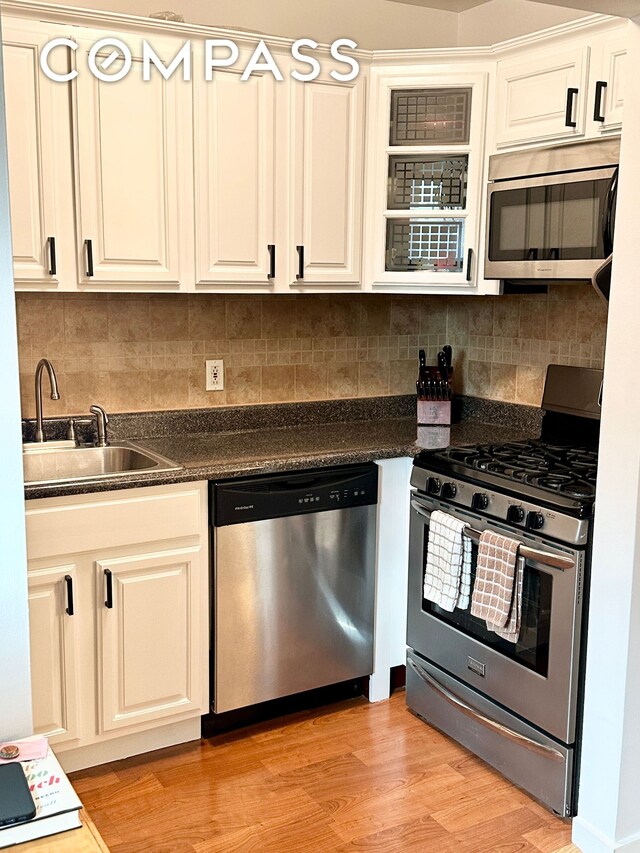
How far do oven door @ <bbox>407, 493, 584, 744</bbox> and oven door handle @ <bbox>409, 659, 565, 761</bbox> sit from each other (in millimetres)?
53

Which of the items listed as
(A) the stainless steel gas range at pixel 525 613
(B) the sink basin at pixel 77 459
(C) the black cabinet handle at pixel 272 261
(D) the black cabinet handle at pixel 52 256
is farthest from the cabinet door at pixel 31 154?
(A) the stainless steel gas range at pixel 525 613

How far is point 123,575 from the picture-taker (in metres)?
2.63

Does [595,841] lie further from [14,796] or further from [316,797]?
[14,796]

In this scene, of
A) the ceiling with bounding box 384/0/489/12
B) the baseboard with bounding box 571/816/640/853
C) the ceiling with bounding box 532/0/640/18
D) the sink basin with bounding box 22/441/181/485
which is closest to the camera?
the ceiling with bounding box 532/0/640/18

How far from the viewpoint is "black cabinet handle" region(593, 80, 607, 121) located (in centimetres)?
262

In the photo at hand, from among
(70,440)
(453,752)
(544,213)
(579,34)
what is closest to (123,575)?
(70,440)

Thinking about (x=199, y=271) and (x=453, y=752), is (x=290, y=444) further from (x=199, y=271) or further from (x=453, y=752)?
(x=453, y=752)

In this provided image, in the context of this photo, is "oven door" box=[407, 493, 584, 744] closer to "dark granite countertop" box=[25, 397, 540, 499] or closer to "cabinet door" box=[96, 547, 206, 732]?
"dark granite countertop" box=[25, 397, 540, 499]

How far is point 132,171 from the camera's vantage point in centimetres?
277

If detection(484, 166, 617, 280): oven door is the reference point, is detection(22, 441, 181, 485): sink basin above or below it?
below

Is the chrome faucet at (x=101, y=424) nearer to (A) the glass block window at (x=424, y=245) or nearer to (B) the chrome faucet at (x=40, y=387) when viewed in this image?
(B) the chrome faucet at (x=40, y=387)

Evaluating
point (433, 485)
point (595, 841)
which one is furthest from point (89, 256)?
point (595, 841)

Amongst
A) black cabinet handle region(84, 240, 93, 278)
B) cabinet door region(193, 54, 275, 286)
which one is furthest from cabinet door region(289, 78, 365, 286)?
black cabinet handle region(84, 240, 93, 278)

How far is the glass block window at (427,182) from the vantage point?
312 cm
